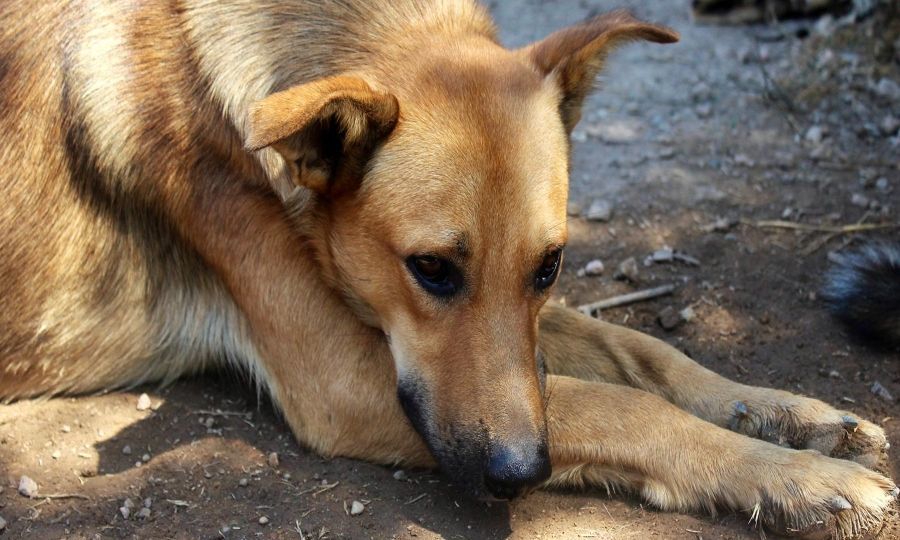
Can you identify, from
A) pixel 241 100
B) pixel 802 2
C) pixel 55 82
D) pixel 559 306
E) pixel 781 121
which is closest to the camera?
pixel 241 100

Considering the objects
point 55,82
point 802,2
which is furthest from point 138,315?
point 802,2

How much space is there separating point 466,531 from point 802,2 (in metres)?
5.57

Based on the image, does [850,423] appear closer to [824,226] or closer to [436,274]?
[436,274]

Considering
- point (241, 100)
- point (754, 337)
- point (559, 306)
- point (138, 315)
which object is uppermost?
point (241, 100)

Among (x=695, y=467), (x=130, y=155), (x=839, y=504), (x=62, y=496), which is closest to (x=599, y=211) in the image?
(x=695, y=467)

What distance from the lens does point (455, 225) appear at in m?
3.40

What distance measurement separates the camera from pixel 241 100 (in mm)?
3777

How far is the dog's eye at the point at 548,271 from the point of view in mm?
3577

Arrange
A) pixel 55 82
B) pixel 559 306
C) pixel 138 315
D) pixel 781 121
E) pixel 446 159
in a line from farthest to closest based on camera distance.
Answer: pixel 781 121 < pixel 559 306 < pixel 138 315 < pixel 55 82 < pixel 446 159

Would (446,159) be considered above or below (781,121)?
above

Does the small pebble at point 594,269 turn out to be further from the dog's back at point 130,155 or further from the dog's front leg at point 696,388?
the dog's back at point 130,155

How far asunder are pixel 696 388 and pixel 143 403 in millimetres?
2387

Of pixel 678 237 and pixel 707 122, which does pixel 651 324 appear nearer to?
pixel 678 237

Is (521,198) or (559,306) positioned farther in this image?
(559,306)
